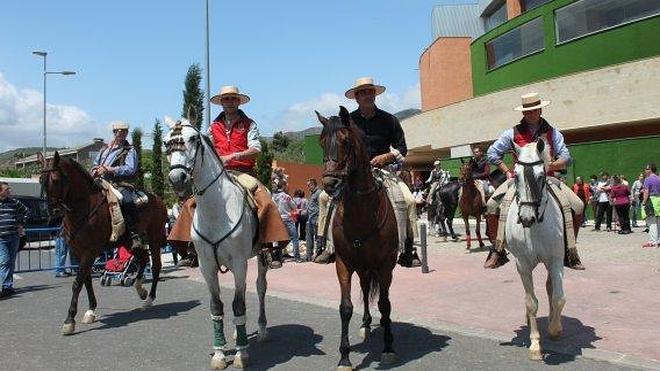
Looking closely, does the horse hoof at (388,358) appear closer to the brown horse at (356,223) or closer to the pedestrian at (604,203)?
the brown horse at (356,223)

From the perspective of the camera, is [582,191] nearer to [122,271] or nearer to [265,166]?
[122,271]

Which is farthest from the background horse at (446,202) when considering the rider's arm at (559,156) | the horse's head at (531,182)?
Result: the horse's head at (531,182)

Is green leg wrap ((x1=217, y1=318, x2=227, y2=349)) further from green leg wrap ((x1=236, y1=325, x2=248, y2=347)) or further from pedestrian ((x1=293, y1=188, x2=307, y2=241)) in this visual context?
pedestrian ((x1=293, y1=188, x2=307, y2=241))

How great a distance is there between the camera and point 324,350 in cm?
656

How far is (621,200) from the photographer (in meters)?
18.0

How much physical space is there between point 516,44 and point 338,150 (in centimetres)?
3110

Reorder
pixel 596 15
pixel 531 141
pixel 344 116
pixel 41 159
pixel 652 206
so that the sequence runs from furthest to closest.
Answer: pixel 596 15 < pixel 652 206 < pixel 41 159 < pixel 531 141 < pixel 344 116

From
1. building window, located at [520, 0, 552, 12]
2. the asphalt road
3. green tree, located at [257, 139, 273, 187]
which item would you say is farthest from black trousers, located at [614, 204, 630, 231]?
building window, located at [520, 0, 552, 12]

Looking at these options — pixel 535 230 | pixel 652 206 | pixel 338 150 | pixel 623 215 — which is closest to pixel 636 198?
pixel 623 215

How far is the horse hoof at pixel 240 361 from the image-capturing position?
5926mm

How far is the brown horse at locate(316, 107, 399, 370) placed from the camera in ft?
17.8

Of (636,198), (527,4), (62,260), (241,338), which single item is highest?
→ (527,4)

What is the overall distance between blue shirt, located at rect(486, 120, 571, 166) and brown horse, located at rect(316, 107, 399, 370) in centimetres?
157

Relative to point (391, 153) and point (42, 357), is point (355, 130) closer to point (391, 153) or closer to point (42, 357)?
point (391, 153)
